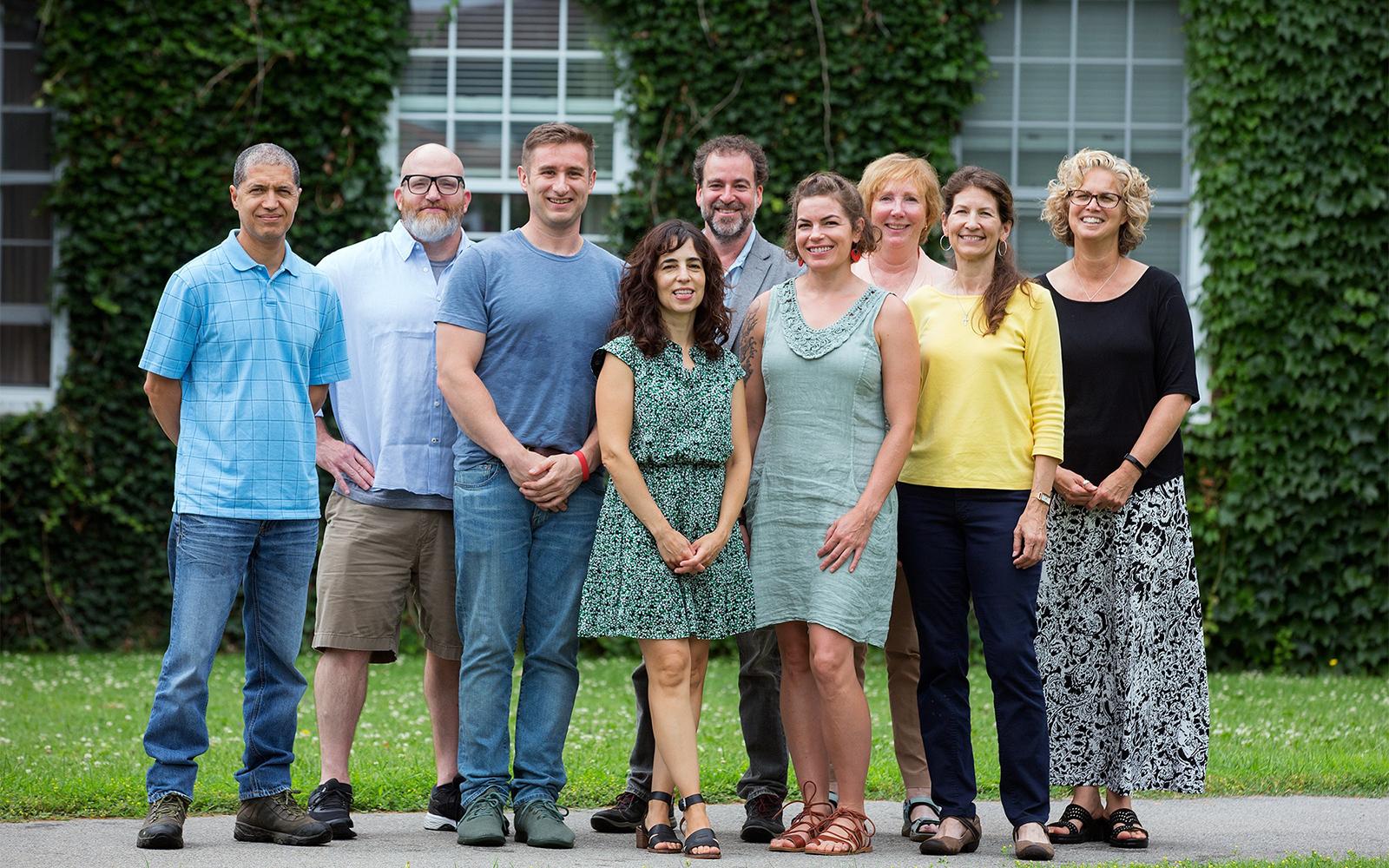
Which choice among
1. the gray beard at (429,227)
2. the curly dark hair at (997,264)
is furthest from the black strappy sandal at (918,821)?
the gray beard at (429,227)

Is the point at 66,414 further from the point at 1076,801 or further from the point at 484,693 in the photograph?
the point at 1076,801

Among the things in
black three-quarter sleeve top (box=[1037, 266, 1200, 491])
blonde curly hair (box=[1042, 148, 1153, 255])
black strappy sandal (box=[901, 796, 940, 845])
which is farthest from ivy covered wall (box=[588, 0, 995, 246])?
black strappy sandal (box=[901, 796, 940, 845])

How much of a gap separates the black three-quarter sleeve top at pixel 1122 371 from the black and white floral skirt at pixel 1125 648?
0.54 ft

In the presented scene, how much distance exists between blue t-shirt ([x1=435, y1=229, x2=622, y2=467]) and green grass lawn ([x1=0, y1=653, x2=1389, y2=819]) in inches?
61.3

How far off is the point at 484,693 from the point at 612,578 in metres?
0.57

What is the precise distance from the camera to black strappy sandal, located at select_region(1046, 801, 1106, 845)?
194 inches

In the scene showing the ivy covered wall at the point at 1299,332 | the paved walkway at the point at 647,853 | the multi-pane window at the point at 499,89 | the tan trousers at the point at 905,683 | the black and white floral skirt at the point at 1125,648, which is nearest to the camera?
the paved walkway at the point at 647,853

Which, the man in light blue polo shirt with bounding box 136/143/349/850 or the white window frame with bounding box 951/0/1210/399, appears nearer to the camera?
the man in light blue polo shirt with bounding box 136/143/349/850

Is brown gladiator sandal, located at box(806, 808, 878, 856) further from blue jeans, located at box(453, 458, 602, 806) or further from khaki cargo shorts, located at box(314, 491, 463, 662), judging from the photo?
khaki cargo shorts, located at box(314, 491, 463, 662)

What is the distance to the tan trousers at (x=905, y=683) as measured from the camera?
518 cm

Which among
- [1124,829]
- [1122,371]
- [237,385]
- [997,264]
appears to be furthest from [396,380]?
[1124,829]

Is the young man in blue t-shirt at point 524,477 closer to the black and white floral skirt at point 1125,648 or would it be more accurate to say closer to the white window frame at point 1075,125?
the black and white floral skirt at point 1125,648

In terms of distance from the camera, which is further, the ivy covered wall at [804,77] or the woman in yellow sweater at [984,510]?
the ivy covered wall at [804,77]

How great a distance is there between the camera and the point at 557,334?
4844 mm
